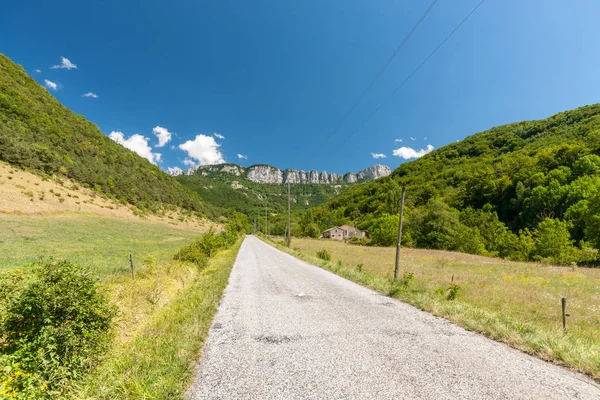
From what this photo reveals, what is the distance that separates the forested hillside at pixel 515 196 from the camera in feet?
115

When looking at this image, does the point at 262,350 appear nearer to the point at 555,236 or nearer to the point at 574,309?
the point at 574,309

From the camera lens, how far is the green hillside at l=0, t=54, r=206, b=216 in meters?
48.7

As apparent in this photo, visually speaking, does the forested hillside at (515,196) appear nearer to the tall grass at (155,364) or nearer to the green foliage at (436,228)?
the green foliage at (436,228)

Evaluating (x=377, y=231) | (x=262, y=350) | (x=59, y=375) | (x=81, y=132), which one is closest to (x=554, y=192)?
(x=377, y=231)

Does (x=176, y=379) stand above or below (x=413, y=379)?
below

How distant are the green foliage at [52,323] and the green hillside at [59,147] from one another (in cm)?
5911

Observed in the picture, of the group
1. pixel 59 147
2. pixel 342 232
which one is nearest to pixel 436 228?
pixel 342 232

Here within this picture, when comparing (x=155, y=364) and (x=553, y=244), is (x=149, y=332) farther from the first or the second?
(x=553, y=244)

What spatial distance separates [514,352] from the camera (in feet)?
16.9

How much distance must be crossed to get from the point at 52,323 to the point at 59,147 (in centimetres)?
8384

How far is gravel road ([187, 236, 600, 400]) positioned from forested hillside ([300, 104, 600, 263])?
38.0 m

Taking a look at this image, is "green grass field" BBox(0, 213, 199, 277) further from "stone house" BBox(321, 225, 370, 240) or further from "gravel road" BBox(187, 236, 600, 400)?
"stone house" BBox(321, 225, 370, 240)

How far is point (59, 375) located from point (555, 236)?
47.2m

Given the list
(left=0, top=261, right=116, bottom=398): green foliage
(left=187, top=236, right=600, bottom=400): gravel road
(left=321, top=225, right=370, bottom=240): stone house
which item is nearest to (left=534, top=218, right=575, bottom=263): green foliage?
(left=187, top=236, right=600, bottom=400): gravel road
